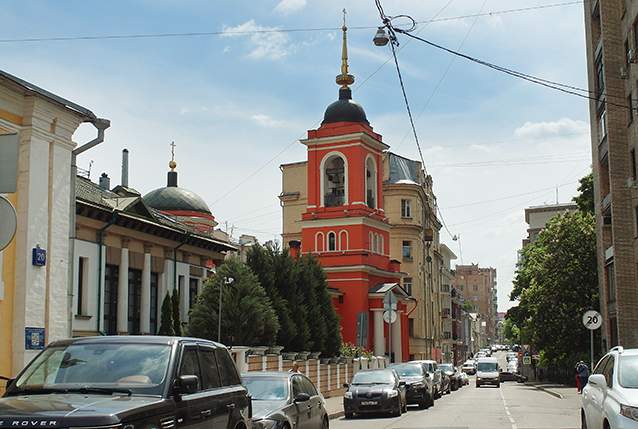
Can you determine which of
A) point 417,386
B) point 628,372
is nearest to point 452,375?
point 417,386

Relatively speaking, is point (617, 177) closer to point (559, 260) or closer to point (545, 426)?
point (559, 260)

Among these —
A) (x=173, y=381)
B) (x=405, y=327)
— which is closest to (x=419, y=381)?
(x=173, y=381)

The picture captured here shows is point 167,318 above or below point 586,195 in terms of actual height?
below

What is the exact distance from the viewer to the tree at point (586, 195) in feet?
166

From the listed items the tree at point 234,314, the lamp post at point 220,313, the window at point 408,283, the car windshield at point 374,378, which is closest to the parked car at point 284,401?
the car windshield at point 374,378

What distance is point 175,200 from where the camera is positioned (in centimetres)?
5469

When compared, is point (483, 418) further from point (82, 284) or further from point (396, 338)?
point (396, 338)

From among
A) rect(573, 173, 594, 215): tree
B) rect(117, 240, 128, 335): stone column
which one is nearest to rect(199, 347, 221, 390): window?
rect(117, 240, 128, 335): stone column

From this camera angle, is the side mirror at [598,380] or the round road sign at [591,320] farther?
the round road sign at [591,320]

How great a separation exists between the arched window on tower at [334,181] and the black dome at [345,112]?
291cm

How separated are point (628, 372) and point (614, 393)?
1.85 feet

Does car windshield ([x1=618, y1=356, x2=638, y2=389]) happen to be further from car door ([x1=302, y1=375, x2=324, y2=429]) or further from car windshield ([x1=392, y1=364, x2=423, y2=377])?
car windshield ([x1=392, y1=364, x2=423, y2=377])

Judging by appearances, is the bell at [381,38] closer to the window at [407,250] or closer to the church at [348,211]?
the church at [348,211]

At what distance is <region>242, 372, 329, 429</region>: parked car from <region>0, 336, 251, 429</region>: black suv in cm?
335
